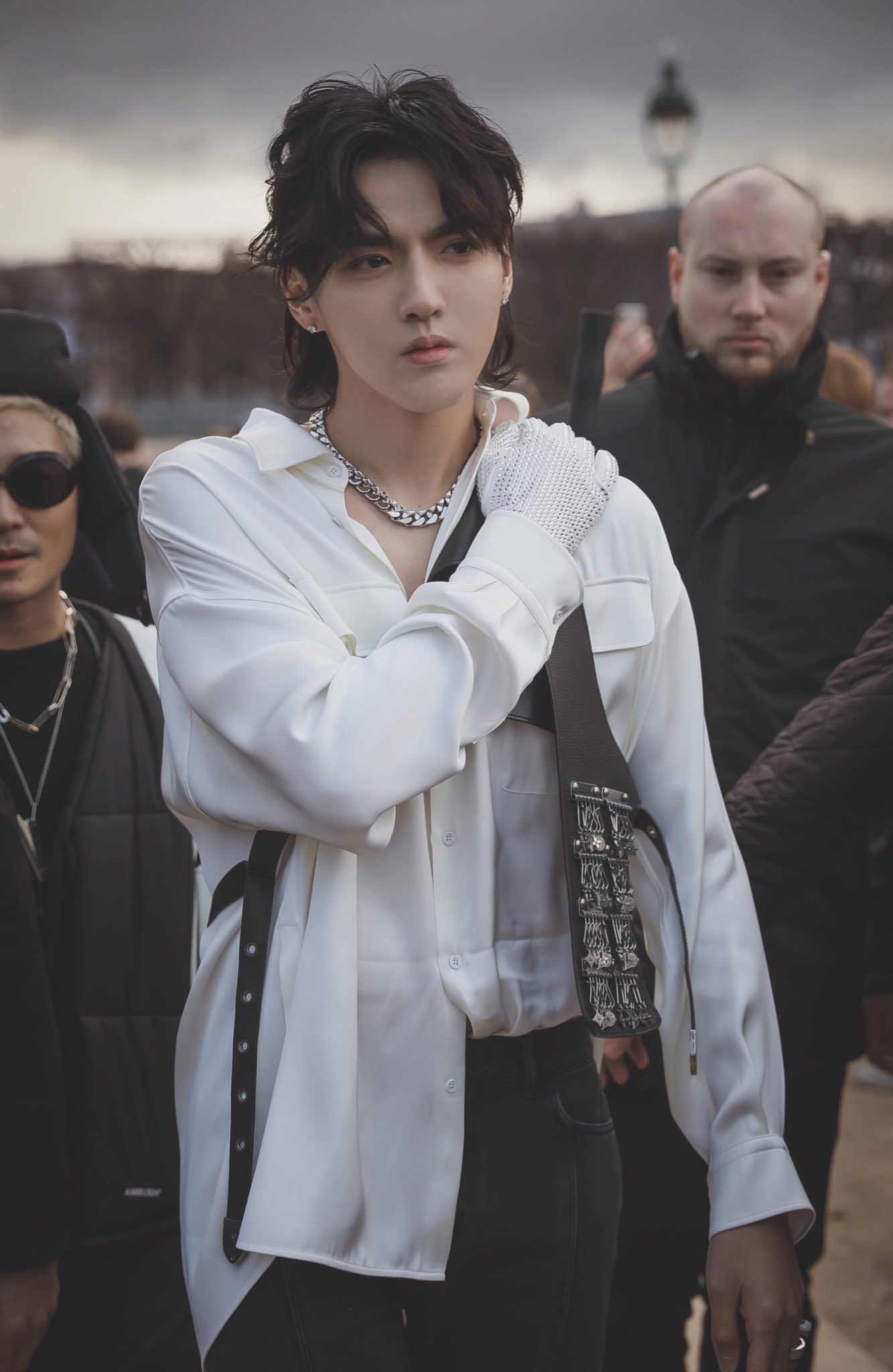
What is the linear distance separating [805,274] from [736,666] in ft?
3.36

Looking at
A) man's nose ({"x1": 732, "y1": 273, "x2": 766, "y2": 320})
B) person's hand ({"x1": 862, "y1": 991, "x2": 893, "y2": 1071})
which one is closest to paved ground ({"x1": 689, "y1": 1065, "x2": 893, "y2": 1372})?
person's hand ({"x1": 862, "y1": 991, "x2": 893, "y2": 1071})

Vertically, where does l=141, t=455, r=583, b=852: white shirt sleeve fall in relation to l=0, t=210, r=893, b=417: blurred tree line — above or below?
below

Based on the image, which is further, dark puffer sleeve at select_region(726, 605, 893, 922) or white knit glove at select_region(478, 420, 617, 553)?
dark puffer sleeve at select_region(726, 605, 893, 922)

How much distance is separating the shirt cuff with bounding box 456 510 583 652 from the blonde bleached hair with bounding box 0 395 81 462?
4.12 ft

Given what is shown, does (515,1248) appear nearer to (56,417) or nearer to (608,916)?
(608,916)

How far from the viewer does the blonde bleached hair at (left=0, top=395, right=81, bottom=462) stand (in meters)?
2.56

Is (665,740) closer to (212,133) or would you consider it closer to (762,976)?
(762,976)

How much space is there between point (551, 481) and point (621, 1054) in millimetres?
1236

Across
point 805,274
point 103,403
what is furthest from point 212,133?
point 805,274

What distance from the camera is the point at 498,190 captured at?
5.61 feet

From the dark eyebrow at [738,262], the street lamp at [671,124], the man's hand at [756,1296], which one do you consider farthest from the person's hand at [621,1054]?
the street lamp at [671,124]

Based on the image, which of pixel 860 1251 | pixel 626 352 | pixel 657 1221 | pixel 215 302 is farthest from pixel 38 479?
pixel 215 302

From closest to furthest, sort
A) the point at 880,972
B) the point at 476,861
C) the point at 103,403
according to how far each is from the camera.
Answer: the point at 476,861 → the point at 880,972 → the point at 103,403

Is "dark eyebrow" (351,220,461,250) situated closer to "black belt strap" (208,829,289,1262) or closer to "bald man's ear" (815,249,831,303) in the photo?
"black belt strap" (208,829,289,1262)
